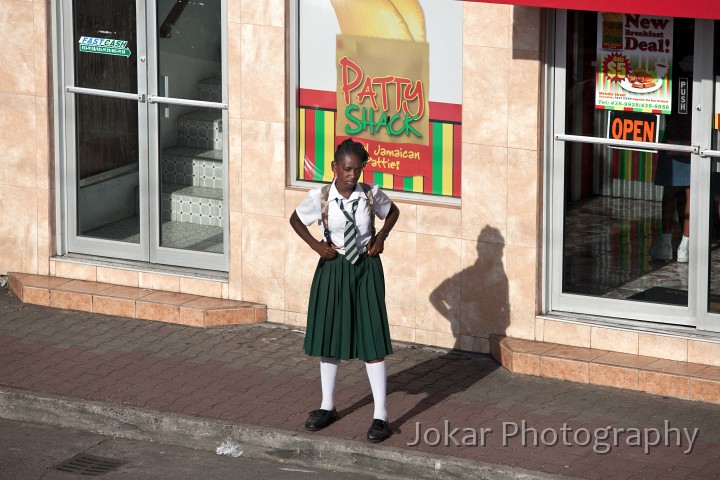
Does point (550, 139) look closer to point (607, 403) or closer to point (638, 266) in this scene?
point (638, 266)

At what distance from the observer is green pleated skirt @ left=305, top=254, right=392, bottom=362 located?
8.70 m

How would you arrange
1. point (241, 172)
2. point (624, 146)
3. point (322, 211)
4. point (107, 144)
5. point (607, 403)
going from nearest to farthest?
point (322, 211) → point (607, 403) → point (624, 146) → point (241, 172) → point (107, 144)

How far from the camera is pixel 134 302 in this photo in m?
11.4

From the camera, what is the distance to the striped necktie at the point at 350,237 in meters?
8.62

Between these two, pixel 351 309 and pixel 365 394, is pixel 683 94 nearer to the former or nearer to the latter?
pixel 351 309

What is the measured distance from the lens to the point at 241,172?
11203 mm

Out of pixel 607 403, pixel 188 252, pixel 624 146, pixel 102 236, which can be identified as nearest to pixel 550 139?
pixel 624 146

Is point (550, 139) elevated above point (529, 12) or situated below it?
below

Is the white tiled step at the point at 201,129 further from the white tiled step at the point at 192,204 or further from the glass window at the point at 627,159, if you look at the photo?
the glass window at the point at 627,159

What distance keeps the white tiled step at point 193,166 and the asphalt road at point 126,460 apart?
297 cm

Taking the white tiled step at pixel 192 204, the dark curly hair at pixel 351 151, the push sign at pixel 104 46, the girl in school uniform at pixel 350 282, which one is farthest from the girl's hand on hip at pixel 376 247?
the push sign at pixel 104 46

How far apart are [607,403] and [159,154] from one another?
454 centimetres

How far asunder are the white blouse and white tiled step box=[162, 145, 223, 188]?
9.72 ft

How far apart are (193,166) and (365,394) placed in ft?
10.1
